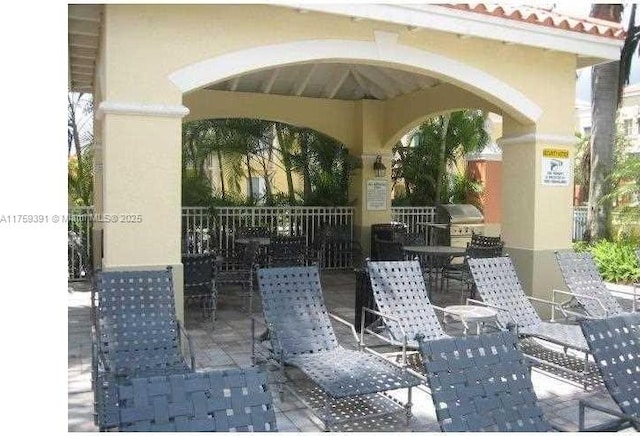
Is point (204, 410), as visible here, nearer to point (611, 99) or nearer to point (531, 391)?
point (531, 391)

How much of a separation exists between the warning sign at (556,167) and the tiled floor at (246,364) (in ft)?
Answer: 8.78

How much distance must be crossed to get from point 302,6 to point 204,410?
4.99 m

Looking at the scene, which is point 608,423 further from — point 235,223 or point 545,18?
point 235,223

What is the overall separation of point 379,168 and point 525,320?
7.07 meters

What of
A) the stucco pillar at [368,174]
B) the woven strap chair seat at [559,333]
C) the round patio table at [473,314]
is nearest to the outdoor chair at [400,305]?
the round patio table at [473,314]

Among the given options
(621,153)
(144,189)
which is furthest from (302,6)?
(621,153)

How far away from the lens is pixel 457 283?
1243 cm

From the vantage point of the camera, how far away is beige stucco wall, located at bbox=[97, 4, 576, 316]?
633 centimetres

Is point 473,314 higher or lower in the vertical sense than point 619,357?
lower

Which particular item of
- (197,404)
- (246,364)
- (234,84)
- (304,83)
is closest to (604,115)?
(304,83)

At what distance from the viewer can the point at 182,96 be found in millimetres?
7191

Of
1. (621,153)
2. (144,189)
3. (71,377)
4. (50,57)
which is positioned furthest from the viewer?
(621,153)

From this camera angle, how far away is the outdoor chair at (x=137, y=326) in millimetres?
5047

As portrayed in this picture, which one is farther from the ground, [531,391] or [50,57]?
[50,57]
